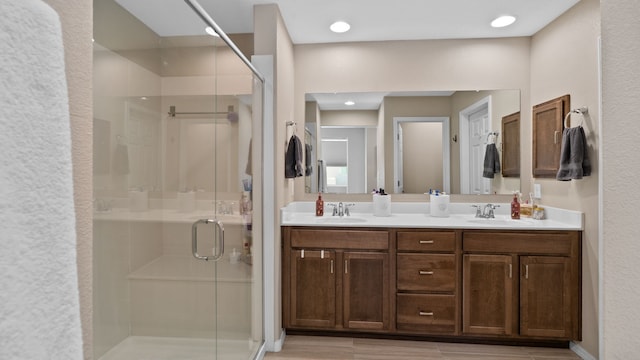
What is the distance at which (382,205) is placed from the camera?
2.98 m

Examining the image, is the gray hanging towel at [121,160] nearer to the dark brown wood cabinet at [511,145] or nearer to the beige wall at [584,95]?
the beige wall at [584,95]

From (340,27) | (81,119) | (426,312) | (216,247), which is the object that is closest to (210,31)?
(216,247)

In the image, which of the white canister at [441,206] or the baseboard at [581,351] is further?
the white canister at [441,206]

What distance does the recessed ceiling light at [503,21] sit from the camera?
2645 mm

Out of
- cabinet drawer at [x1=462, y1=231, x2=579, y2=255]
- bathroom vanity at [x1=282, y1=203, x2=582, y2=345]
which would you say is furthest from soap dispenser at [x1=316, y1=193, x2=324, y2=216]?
cabinet drawer at [x1=462, y1=231, x2=579, y2=255]

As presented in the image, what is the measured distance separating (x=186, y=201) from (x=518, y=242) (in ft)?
7.25

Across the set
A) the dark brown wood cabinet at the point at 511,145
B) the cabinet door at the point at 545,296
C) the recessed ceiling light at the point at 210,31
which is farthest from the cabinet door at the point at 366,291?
the recessed ceiling light at the point at 210,31

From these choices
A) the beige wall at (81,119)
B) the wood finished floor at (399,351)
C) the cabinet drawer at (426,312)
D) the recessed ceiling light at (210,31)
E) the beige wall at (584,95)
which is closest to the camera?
the beige wall at (81,119)

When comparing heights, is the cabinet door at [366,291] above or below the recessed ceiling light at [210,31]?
below

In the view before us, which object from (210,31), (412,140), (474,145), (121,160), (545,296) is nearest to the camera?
(121,160)

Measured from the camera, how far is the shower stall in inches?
44.3

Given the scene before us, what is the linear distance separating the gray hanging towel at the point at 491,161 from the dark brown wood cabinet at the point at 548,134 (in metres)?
0.28

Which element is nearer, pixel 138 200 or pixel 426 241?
pixel 138 200

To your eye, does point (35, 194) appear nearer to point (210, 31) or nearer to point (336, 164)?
point (210, 31)
